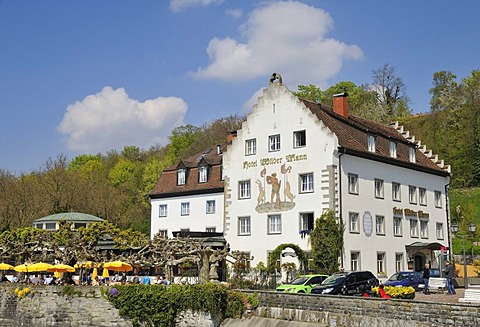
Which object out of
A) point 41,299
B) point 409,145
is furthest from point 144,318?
point 409,145

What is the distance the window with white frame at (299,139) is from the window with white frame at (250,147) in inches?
142

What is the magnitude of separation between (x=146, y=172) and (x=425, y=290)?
58.4 metres

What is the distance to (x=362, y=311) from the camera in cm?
2372

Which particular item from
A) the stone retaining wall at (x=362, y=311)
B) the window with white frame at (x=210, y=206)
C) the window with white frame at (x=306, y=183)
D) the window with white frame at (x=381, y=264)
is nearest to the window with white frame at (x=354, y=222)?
the window with white frame at (x=381, y=264)

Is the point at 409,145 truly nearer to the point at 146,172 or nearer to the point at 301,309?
the point at 301,309

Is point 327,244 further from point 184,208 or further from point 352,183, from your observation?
point 184,208

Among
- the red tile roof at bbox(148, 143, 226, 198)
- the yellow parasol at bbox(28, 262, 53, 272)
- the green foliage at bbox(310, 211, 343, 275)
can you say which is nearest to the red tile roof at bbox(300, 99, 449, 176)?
Answer: the green foliage at bbox(310, 211, 343, 275)

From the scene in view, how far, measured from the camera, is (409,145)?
163 feet

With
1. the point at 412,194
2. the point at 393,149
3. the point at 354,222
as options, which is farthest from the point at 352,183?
the point at 412,194

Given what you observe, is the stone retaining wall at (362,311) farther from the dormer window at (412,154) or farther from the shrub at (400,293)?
the dormer window at (412,154)

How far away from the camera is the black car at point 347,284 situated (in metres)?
30.0

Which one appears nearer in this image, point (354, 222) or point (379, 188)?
point (354, 222)

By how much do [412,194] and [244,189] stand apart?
1265 cm

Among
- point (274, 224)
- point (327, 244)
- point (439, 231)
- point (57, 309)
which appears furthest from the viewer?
point (439, 231)
